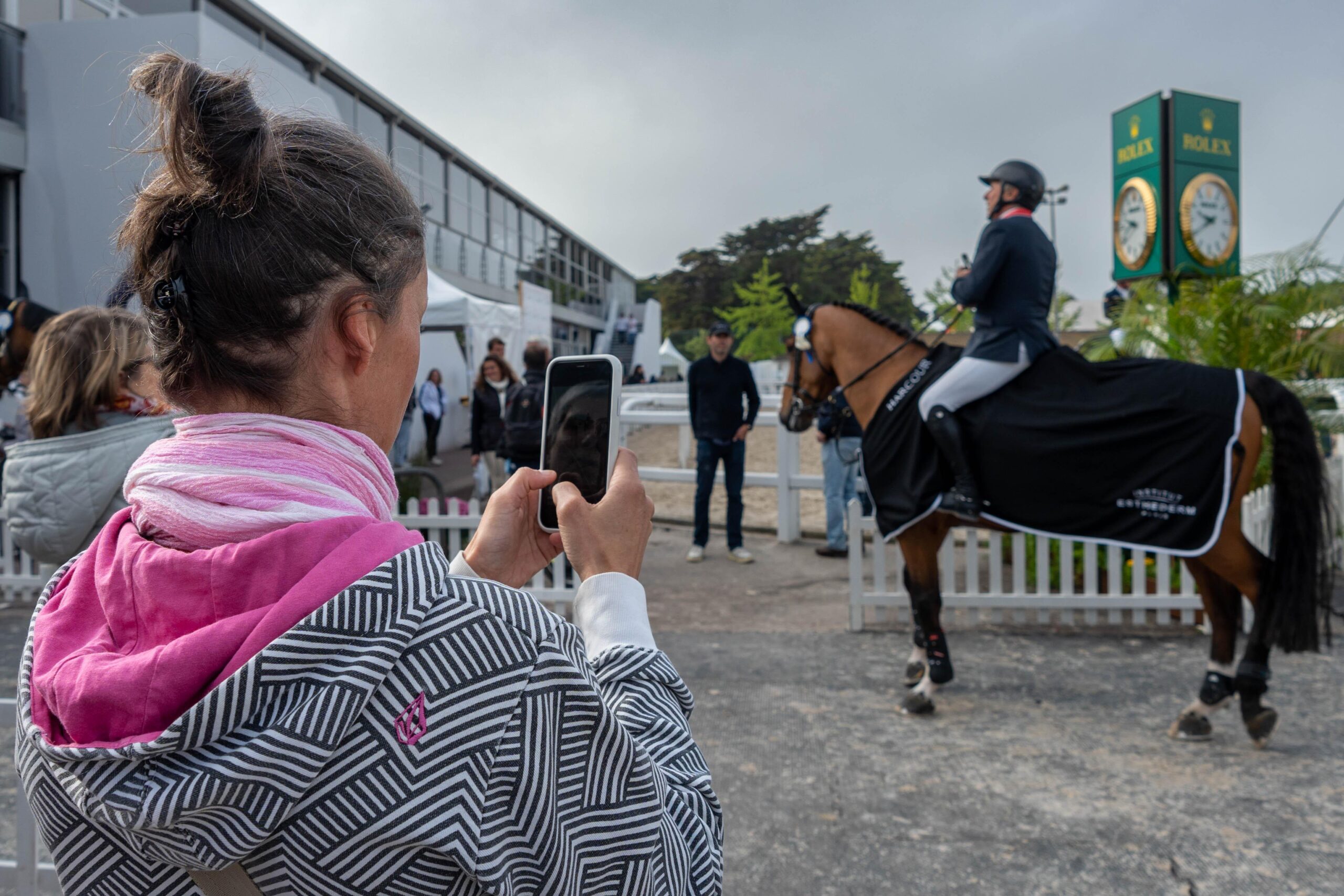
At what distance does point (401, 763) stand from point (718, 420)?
7.38 metres

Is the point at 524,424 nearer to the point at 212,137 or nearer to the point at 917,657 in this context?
the point at 917,657

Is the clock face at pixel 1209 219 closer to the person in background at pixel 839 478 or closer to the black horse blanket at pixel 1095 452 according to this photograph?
the person in background at pixel 839 478

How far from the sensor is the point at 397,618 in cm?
70

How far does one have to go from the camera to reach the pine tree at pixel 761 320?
192 feet

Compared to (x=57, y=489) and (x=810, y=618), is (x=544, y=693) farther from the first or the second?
(x=810, y=618)

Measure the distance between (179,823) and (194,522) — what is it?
0.24 meters

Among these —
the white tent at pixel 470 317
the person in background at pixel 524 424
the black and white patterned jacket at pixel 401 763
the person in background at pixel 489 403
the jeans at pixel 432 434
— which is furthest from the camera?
the jeans at pixel 432 434

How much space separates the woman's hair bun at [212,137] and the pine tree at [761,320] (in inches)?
2236

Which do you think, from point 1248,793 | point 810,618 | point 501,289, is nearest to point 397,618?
point 1248,793

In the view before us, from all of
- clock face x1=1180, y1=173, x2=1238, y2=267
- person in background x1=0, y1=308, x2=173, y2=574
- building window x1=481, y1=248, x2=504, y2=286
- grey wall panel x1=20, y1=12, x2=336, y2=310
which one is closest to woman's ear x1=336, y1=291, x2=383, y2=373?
person in background x1=0, y1=308, x2=173, y2=574

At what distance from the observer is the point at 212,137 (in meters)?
0.79

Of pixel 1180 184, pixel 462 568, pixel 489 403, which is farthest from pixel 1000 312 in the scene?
pixel 1180 184

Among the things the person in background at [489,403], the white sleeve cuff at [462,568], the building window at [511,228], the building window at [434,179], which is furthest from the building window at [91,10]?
the building window at [511,228]

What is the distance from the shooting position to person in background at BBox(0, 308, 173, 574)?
100 inches
